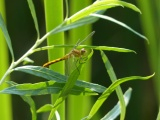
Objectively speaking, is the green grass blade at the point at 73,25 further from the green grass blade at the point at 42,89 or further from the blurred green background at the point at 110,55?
the blurred green background at the point at 110,55

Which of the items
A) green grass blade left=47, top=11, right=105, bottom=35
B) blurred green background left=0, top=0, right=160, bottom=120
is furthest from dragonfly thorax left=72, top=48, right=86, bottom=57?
blurred green background left=0, top=0, right=160, bottom=120

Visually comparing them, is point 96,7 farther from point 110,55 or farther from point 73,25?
point 110,55

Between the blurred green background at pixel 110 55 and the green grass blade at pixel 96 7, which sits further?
the blurred green background at pixel 110 55

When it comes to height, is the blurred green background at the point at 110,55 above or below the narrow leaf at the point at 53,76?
below

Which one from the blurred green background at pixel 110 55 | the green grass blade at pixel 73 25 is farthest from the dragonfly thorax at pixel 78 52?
the blurred green background at pixel 110 55

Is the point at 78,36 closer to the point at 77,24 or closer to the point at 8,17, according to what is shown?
the point at 77,24

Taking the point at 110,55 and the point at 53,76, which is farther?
the point at 110,55

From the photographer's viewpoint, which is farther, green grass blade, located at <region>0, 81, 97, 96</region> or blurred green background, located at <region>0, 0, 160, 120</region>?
blurred green background, located at <region>0, 0, 160, 120</region>

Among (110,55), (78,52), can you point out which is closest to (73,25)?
(78,52)

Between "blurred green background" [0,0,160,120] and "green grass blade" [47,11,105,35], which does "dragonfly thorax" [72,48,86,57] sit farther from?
"blurred green background" [0,0,160,120]
